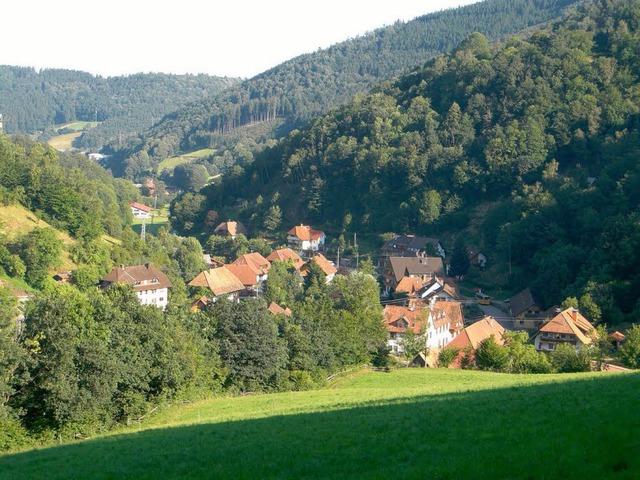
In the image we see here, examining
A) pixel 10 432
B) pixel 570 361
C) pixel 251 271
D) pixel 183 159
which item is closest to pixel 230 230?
pixel 251 271

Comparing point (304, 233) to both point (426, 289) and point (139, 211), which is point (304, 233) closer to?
point (426, 289)

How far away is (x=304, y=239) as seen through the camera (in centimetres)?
8025

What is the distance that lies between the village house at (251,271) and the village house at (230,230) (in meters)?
13.5

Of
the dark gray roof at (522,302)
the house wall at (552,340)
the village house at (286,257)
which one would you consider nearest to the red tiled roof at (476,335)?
the house wall at (552,340)

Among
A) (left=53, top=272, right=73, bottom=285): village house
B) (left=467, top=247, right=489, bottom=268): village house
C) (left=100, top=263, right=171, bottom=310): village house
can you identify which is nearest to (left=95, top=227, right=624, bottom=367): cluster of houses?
(left=100, top=263, right=171, bottom=310): village house

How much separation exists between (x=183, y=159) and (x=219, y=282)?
10971cm

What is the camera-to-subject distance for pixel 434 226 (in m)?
76.4

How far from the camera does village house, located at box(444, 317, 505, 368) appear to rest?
1497 inches

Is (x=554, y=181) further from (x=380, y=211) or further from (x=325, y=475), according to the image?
(x=325, y=475)

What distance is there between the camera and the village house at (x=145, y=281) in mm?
53938

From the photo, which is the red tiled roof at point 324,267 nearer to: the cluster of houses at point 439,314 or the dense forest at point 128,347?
the cluster of houses at point 439,314

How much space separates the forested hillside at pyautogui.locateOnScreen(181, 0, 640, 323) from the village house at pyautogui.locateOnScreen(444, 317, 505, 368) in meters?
7.29

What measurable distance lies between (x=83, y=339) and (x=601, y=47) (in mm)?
76699

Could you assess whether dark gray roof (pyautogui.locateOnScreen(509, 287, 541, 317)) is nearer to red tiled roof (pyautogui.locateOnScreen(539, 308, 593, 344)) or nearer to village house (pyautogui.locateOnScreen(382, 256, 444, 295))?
red tiled roof (pyautogui.locateOnScreen(539, 308, 593, 344))
